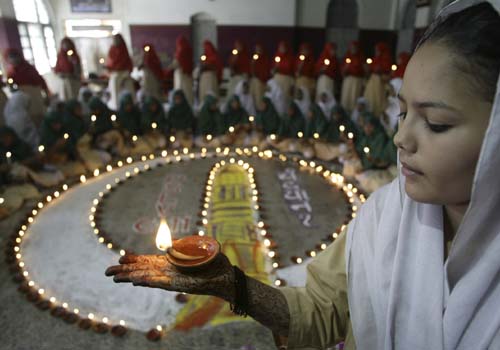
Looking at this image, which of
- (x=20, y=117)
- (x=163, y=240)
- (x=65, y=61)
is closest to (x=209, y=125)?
(x=20, y=117)

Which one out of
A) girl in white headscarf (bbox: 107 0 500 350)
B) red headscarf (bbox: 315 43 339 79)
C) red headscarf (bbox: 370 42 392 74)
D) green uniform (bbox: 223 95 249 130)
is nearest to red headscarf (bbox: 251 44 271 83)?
red headscarf (bbox: 315 43 339 79)

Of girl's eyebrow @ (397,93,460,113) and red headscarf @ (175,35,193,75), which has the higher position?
girl's eyebrow @ (397,93,460,113)

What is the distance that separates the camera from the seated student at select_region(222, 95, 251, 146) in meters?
6.73

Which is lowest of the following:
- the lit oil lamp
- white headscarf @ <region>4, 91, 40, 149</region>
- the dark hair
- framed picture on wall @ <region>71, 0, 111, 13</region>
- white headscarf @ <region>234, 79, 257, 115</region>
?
white headscarf @ <region>234, 79, 257, 115</region>

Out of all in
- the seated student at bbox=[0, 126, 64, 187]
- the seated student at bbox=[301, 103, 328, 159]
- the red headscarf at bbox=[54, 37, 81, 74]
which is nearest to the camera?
the seated student at bbox=[0, 126, 64, 187]

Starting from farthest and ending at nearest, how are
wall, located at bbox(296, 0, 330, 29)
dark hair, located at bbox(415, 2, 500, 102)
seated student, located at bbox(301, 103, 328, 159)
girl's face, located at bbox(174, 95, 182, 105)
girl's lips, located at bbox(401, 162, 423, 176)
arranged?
wall, located at bbox(296, 0, 330, 29), girl's face, located at bbox(174, 95, 182, 105), seated student, located at bbox(301, 103, 328, 159), girl's lips, located at bbox(401, 162, 423, 176), dark hair, located at bbox(415, 2, 500, 102)

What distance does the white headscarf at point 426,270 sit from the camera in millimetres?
844

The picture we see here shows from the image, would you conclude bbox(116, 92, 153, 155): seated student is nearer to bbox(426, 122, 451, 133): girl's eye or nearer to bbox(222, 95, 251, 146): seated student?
bbox(222, 95, 251, 146): seated student

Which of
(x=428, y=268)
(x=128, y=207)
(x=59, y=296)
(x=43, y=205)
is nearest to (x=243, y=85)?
(x=128, y=207)

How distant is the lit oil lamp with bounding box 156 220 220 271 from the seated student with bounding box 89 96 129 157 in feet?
17.4

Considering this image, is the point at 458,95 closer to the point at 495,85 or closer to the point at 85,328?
the point at 495,85

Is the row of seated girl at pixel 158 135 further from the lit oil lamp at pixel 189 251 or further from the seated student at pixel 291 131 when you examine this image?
the lit oil lamp at pixel 189 251

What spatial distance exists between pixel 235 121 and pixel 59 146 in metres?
2.93

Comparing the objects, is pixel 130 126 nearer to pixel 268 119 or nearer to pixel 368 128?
pixel 268 119
